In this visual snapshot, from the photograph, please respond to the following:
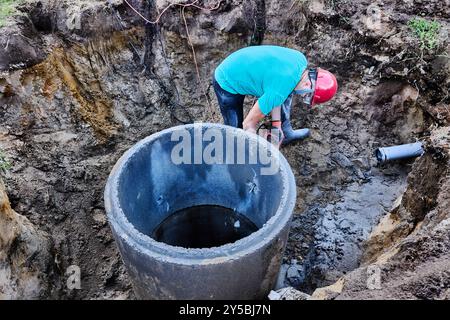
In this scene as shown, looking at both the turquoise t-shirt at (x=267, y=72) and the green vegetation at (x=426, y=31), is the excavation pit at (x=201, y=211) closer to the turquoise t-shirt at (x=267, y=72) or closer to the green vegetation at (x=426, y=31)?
the turquoise t-shirt at (x=267, y=72)

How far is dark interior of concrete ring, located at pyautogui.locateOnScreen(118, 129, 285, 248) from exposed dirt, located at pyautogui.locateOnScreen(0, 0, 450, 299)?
0.55 metres

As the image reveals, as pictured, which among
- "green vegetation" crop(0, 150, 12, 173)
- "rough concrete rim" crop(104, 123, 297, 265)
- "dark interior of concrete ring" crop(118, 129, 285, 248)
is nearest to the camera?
"rough concrete rim" crop(104, 123, 297, 265)

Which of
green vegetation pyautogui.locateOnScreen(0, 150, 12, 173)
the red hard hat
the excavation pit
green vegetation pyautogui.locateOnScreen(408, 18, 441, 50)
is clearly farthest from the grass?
green vegetation pyautogui.locateOnScreen(408, 18, 441, 50)

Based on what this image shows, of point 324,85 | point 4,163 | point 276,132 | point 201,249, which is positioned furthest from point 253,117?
point 4,163

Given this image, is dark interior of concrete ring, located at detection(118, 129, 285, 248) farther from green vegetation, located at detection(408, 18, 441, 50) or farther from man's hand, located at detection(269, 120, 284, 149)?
green vegetation, located at detection(408, 18, 441, 50)

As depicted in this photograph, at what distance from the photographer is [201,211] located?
375cm

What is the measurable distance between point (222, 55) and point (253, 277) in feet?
8.38

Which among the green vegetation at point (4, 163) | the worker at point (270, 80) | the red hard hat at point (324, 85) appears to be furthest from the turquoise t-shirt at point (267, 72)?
the green vegetation at point (4, 163)

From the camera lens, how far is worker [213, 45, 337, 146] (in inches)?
121

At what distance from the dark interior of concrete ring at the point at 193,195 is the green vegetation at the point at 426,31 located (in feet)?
6.16

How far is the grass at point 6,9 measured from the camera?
11.7 feet

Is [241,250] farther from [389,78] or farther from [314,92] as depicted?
[389,78]
